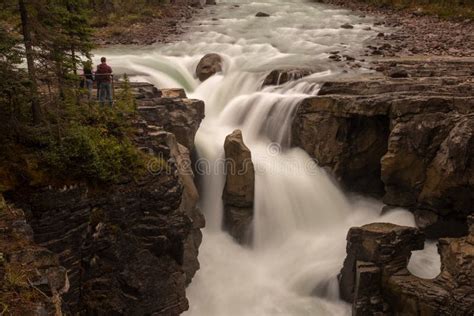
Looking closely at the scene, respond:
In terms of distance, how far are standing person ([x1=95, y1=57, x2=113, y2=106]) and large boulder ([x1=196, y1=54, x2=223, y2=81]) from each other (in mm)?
11123

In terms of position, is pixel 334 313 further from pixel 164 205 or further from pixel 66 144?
pixel 66 144

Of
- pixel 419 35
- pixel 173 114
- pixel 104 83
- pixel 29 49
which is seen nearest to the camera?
pixel 29 49

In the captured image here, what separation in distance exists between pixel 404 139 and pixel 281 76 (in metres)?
8.34

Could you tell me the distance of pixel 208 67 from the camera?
1109 inches

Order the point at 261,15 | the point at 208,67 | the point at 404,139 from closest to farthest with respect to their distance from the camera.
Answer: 1. the point at 404,139
2. the point at 208,67
3. the point at 261,15

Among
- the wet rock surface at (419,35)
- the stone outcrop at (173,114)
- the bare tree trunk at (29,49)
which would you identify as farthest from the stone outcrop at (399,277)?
the wet rock surface at (419,35)

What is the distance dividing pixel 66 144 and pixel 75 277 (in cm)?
358

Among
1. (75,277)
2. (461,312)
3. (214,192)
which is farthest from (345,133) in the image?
(75,277)

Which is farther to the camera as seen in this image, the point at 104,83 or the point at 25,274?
the point at 104,83

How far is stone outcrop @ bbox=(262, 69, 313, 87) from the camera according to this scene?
2488 cm

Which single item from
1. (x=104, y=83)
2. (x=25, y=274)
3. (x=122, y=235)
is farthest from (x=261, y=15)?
(x=25, y=274)

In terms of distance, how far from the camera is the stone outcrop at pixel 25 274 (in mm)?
8188

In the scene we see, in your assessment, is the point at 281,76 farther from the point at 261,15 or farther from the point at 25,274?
the point at 261,15

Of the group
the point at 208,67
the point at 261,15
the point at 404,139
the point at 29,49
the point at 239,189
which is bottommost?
the point at 239,189
